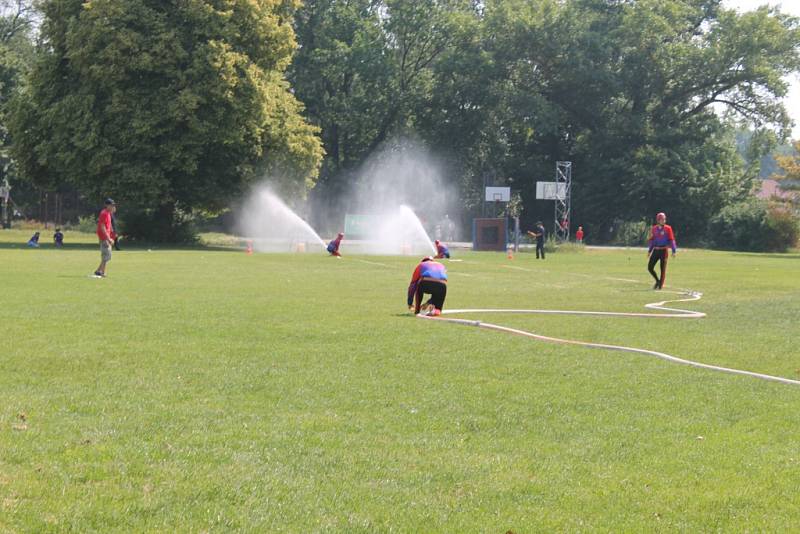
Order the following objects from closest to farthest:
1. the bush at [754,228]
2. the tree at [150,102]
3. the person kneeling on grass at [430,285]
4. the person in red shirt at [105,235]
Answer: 1. the person kneeling on grass at [430,285]
2. the person in red shirt at [105,235]
3. the tree at [150,102]
4. the bush at [754,228]

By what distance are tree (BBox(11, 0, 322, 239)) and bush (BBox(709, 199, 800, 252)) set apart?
121 feet

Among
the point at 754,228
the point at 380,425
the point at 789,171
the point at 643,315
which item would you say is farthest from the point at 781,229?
the point at 380,425

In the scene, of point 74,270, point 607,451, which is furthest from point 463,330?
point 74,270

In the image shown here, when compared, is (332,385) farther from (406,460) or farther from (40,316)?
(40,316)

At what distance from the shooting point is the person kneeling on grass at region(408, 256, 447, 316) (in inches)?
676

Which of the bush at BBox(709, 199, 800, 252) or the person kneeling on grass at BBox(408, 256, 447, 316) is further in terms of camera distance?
the bush at BBox(709, 199, 800, 252)

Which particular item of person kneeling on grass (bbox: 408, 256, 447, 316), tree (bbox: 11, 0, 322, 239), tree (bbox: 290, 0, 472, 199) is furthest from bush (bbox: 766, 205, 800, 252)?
person kneeling on grass (bbox: 408, 256, 447, 316)

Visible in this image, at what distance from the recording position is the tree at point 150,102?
47.4 metres

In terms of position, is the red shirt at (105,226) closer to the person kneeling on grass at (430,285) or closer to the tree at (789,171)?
the person kneeling on grass at (430,285)

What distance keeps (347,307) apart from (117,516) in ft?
41.7

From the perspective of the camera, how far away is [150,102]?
48344 mm

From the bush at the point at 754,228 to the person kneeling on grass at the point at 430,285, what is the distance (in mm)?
58243

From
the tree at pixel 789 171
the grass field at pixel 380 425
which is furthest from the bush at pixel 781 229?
the grass field at pixel 380 425

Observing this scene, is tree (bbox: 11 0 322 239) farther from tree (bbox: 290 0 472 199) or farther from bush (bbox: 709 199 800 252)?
bush (bbox: 709 199 800 252)
